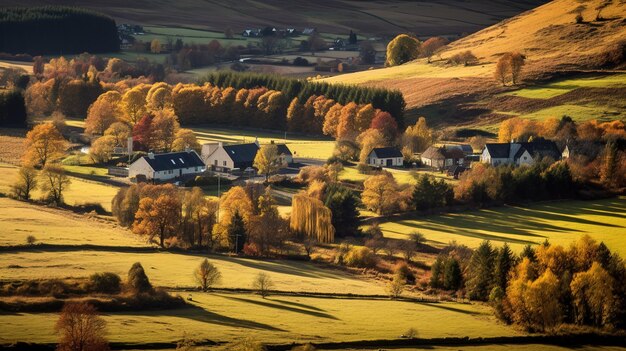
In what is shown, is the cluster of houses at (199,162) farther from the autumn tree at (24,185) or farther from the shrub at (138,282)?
the shrub at (138,282)

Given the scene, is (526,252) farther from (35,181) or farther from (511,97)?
(511,97)

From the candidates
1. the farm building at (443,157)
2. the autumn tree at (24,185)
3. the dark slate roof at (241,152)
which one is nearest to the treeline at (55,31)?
the dark slate roof at (241,152)

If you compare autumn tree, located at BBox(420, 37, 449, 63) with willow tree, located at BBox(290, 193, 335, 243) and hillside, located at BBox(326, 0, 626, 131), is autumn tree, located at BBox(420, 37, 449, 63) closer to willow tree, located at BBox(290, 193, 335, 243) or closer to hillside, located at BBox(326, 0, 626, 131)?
hillside, located at BBox(326, 0, 626, 131)

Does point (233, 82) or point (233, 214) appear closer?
point (233, 214)

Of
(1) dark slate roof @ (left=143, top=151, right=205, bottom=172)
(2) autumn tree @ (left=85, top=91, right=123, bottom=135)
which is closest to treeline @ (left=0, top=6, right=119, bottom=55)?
(2) autumn tree @ (left=85, top=91, right=123, bottom=135)

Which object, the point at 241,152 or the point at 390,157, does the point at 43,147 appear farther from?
the point at 390,157

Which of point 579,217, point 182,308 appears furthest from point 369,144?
point 182,308

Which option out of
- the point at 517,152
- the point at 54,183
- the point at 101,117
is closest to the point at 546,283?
the point at 54,183
